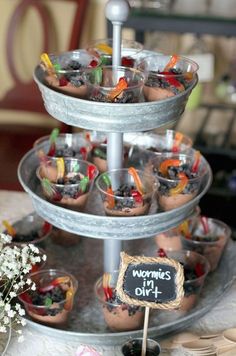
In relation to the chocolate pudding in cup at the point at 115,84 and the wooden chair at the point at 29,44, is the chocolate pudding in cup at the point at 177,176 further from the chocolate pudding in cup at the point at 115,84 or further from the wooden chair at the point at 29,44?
the wooden chair at the point at 29,44

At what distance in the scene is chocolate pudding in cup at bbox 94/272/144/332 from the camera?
4.17 feet

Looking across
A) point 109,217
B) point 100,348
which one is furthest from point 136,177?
point 100,348

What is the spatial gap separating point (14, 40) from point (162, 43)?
663mm

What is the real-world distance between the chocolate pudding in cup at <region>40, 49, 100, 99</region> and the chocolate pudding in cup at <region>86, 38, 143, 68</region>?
0.06ft

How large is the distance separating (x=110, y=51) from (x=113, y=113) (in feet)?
0.84

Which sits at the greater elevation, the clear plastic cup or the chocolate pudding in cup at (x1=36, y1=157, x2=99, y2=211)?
the chocolate pudding in cup at (x1=36, y1=157, x2=99, y2=211)

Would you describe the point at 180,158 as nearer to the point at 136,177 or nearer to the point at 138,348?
the point at 136,177

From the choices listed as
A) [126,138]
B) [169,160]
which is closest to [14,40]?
[126,138]

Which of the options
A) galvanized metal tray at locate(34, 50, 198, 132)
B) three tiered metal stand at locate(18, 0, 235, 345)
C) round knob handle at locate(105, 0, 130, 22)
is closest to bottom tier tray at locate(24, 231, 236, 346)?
three tiered metal stand at locate(18, 0, 235, 345)

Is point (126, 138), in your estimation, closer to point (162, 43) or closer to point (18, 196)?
point (18, 196)

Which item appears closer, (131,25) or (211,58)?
(131,25)

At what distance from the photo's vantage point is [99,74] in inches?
48.6

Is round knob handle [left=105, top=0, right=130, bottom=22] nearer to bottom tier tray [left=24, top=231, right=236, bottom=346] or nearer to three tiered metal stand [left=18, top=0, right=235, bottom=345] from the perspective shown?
three tiered metal stand [left=18, top=0, right=235, bottom=345]

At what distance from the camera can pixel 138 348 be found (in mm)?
1212
